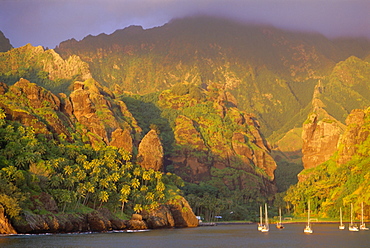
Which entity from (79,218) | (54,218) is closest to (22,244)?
(54,218)

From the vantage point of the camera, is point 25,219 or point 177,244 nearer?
point 177,244

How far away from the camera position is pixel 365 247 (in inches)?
5192

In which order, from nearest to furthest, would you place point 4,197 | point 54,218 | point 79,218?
1. point 4,197
2. point 54,218
3. point 79,218

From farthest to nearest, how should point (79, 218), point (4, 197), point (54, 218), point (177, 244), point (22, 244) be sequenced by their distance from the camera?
point (79, 218) < point (54, 218) < point (4, 197) < point (177, 244) < point (22, 244)

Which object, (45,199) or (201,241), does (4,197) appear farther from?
(201,241)

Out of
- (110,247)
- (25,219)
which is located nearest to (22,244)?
(110,247)

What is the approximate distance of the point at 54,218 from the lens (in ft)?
593

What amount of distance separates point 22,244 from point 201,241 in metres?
51.1

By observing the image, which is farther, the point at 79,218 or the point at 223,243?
the point at 79,218

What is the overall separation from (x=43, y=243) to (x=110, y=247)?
699 inches

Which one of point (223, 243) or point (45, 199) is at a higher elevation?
point (45, 199)

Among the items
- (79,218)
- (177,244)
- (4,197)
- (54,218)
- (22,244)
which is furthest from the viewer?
(79,218)

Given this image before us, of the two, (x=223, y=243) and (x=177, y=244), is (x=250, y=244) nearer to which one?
(x=223, y=243)

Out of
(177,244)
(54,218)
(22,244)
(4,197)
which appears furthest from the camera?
(54,218)
